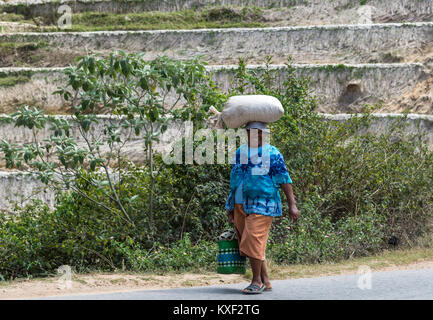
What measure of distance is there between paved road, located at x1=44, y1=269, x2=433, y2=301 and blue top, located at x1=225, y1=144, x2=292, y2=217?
0.71 metres

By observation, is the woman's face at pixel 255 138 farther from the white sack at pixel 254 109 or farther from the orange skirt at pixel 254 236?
the orange skirt at pixel 254 236

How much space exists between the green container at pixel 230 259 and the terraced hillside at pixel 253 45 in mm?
7868

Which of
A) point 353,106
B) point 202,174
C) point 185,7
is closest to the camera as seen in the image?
point 202,174

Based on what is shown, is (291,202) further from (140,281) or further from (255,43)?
(255,43)

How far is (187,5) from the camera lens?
19922 millimetres

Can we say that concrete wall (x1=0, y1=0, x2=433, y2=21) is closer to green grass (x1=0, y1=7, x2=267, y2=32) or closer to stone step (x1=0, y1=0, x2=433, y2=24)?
stone step (x1=0, y1=0, x2=433, y2=24)

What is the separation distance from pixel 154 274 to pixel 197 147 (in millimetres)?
1900

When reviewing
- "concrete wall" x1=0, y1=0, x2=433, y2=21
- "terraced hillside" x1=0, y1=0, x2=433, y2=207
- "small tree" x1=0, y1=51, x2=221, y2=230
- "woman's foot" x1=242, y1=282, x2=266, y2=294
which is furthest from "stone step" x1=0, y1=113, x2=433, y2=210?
"woman's foot" x1=242, y1=282, x2=266, y2=294

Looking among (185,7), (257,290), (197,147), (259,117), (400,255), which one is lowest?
(400,255)

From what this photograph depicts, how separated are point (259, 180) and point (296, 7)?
1425cm

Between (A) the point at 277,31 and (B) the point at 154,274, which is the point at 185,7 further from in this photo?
(B) the point at 154,274

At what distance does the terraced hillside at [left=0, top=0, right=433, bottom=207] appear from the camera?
14484 mm

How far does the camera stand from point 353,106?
48.1 ft

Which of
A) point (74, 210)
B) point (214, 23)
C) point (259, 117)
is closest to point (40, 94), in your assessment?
point (214, 23)
